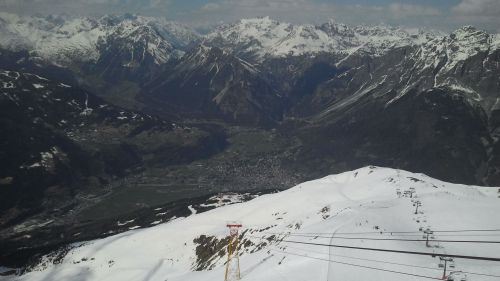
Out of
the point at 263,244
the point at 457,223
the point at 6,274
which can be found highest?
the point at 457,223

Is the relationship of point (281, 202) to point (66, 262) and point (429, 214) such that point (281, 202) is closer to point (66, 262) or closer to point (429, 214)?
point (429, 214)

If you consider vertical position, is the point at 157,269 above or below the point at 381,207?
below

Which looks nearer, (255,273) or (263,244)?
(255,273)

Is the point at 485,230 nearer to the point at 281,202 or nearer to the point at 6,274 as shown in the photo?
the point at 281,202

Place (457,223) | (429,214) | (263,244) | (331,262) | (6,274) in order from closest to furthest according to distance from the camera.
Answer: (331,262)
(457,223)
(429,214)
(263,244)
(6,274)

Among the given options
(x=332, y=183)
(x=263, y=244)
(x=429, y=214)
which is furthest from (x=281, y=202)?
(x=429, y=214)

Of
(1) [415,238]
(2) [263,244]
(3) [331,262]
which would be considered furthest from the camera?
(2) [263,244]
